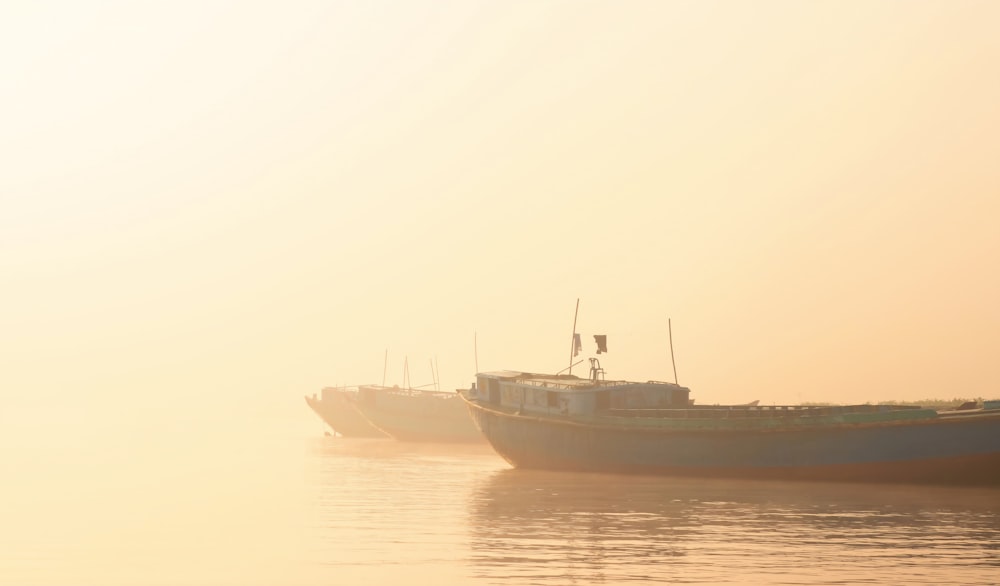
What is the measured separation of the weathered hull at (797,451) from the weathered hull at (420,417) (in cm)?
3519

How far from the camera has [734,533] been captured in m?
36.0

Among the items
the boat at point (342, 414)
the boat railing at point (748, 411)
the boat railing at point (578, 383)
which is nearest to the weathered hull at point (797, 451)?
the boat railing at point (748, 411)

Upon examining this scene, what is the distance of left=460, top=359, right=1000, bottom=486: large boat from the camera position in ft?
160

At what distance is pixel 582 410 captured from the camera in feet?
200

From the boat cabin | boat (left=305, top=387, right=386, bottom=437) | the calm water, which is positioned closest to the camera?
the calm water

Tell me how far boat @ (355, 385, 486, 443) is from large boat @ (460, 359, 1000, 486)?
28.7 m

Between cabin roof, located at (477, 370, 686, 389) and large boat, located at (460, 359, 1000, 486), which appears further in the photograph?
cabin roof, located at (477, 370, 686, 389)

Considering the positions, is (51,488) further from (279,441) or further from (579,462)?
(279,441)

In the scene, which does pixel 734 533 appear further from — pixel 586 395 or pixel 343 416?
pixel 343 416

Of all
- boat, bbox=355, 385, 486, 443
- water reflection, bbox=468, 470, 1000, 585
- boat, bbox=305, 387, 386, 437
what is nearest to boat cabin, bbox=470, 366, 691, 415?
water reflection, bbox=468, 470, 1000, 585

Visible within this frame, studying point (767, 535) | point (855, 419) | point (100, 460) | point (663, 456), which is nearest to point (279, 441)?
point (100, 460)

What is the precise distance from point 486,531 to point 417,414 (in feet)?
216

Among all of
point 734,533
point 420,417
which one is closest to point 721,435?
point 734,533

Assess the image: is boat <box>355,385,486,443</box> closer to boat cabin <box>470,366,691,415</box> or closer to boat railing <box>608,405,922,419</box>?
boat cabin <box>470,366,691,415</box>
